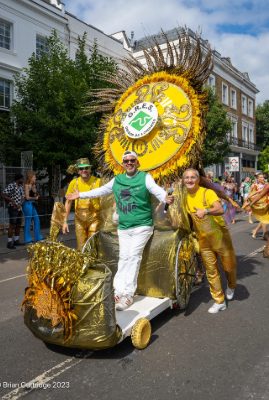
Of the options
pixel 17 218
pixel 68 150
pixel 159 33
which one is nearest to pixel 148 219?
pixel 159 33

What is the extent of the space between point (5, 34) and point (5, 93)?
2603mm

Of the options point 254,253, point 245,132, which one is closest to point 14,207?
point 254,253

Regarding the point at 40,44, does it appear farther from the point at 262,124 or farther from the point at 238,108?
the point at 262,124

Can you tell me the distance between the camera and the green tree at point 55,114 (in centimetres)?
1177

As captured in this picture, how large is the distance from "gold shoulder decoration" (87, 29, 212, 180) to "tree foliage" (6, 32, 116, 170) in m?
6.20

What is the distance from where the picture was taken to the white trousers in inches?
165

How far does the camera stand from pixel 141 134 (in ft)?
16.7

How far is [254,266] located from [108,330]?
4.51m

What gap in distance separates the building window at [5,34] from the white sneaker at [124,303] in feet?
52.5

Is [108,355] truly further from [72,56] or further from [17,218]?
[72,56]

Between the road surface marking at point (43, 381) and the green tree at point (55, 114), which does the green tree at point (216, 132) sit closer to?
the green tree at point (55, 114)

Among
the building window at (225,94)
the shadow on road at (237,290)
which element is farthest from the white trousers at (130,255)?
the building window at (225,94)

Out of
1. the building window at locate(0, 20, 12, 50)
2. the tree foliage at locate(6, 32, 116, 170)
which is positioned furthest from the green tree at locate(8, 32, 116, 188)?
the building window at locate(0, 20, 12, 50)

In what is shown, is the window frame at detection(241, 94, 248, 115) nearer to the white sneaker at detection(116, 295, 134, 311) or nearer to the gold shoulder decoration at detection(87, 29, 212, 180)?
the gold shoulder decoration at detection(87, 29, 212, 180)
